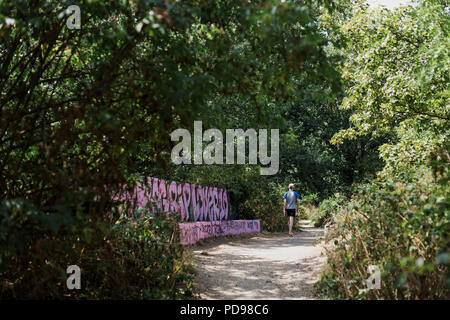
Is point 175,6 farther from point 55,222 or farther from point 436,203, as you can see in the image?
point 436,203

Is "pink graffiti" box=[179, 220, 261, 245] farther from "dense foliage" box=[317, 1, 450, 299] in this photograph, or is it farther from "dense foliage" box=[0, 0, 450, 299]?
"dense foliage" box=[317, 1, 450, 299]

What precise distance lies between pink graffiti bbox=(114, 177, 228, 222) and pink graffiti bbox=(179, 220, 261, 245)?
43 cm

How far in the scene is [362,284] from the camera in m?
5.27

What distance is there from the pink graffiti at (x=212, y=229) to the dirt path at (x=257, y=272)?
45cm

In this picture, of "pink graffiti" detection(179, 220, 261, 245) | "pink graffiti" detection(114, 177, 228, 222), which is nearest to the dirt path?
"pink graffiti" detection(179, 220, 261, 245)

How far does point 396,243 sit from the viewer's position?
16.7 feet

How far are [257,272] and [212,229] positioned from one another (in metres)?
5.72

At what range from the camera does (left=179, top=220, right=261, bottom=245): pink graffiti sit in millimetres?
10910

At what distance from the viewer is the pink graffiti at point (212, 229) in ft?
35.8

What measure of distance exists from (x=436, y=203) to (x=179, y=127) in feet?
9.34

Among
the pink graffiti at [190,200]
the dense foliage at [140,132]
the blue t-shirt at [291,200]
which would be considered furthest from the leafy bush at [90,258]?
the blue t-shirt at [291,200]

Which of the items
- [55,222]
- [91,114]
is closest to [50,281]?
[55,222]

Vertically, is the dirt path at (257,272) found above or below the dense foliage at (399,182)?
below

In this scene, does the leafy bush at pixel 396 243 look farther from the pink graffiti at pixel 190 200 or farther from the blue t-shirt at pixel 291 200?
the blue t-shirt at pixel 291 200
